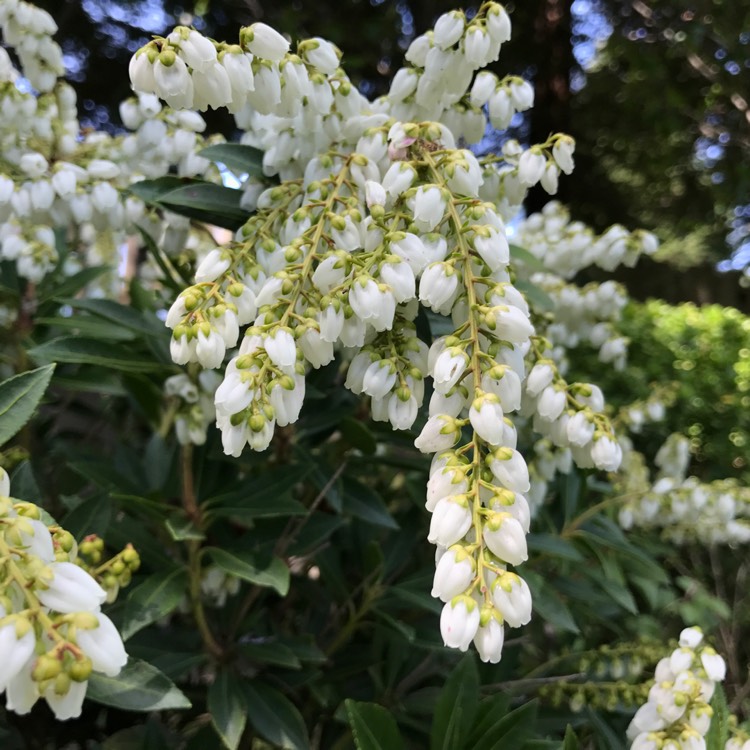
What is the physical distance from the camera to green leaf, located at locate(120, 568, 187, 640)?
1.05 metres

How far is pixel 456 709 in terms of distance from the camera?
102 centimetres

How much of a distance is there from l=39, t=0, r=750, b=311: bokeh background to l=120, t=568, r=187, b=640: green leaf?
337cm

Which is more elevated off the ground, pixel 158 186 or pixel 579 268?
pixel 158 186

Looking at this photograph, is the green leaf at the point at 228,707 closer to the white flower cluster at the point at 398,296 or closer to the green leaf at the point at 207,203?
the white flower cluster at the point at 398,296

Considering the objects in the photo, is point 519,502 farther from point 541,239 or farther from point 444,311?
point 541,239

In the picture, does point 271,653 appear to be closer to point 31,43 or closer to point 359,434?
point 359,434

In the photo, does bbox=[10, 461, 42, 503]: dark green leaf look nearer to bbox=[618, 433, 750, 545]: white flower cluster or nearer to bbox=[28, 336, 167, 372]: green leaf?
bbox=[28, 336, 167, 372]: green leaf

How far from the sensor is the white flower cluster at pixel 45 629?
1.64 feet

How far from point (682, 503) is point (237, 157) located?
1.53 metres

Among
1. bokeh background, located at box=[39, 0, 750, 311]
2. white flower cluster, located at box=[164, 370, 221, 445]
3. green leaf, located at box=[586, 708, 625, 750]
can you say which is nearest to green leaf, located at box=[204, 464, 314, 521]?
white flower cluster, located at box=[164, 370, 221, 445]

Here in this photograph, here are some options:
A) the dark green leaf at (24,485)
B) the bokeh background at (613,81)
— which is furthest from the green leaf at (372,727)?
the bokeh background at (613,81)

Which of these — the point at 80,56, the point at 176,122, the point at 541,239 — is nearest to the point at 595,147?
the point at 80,56

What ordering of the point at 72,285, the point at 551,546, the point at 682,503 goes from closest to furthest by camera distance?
1. the point at 551,546
2. the point at 72,285
3. the point at 682,503

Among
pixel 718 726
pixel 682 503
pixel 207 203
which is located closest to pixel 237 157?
pixel 207 203
